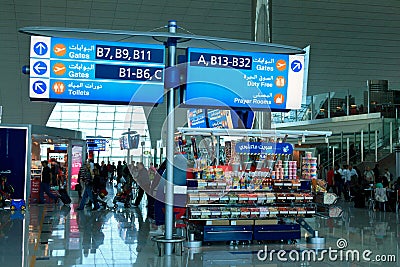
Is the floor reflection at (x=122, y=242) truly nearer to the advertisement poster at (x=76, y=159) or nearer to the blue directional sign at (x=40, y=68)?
the blue directional sign at (x=40, y=68)

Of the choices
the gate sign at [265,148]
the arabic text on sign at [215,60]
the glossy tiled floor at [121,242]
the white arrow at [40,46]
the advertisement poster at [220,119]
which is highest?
the white arrow at [40,46]

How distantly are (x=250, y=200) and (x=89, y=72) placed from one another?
352 centimetres

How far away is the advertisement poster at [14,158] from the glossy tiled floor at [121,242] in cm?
206

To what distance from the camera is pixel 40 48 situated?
7.45 metres

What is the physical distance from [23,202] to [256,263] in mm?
9941

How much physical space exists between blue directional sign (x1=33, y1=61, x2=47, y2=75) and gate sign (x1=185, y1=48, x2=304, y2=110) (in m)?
2.01

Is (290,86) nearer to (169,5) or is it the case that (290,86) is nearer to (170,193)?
(170,193)

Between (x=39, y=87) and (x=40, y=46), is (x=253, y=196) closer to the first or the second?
(x=39, y=87)

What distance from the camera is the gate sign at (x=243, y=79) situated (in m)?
7.77

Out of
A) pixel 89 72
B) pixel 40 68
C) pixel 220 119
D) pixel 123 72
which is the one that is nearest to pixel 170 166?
pixel 123 72

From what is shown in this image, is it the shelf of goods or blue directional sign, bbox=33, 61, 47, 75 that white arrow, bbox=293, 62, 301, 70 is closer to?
the shelf of goods

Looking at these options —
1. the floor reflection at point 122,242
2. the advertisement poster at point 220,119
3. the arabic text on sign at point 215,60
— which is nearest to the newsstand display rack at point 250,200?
the floor reflection at point 122,242

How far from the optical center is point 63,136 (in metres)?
19.0

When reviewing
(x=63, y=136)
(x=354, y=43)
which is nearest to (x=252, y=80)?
(x=63, y=136)
